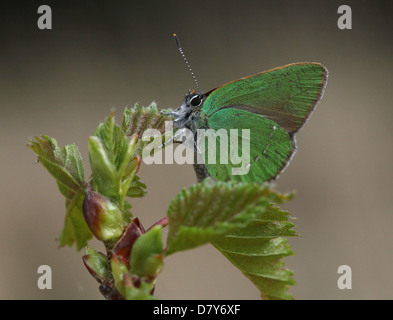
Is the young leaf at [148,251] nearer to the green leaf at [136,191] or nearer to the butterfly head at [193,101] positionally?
the green leaf at [136,191]

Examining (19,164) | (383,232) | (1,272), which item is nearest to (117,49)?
(19,164)

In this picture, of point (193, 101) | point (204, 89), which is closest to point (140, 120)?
point (193, 101)

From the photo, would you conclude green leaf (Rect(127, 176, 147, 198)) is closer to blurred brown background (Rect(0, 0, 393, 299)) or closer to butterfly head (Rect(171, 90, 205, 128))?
butterfly head (Rect(171, 90, 205, 128))

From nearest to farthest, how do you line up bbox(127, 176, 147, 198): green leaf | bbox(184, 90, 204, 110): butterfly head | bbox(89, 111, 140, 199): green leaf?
bbox(89, 111, 140, 199): green leaf → bbox(127, 176, 147, 198): green leaf → bbox(184, 90, 204, 110): butterfly head

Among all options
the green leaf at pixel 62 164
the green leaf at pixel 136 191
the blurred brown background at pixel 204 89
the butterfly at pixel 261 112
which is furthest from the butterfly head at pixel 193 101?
the blurred brown background at pixel 204 89

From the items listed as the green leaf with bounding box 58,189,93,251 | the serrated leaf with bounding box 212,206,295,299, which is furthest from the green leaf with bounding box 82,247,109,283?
the serrated leaf with bounding box 212,206,295,299

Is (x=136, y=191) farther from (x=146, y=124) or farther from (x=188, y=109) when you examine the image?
(x=188, y=109)
